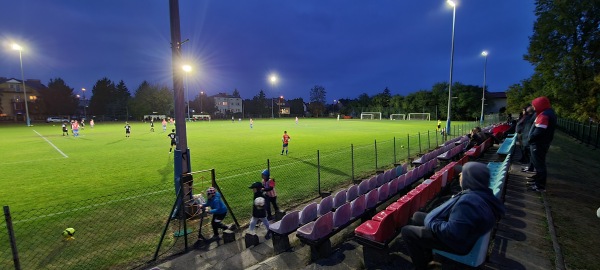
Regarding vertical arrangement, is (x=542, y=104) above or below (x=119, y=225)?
above

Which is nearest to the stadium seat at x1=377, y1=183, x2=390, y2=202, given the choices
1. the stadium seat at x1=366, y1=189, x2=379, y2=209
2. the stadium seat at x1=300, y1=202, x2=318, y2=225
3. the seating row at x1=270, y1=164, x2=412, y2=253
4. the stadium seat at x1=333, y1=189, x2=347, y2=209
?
the seating row at x1=270, y1=164, x2=412, y2=253

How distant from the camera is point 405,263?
14.5 ft

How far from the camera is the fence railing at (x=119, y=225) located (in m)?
5.36

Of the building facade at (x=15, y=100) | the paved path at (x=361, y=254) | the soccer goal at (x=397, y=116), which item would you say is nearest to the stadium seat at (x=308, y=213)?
the paved path at (x=361, y=254)

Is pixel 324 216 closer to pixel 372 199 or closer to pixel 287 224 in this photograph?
pixel 287 224

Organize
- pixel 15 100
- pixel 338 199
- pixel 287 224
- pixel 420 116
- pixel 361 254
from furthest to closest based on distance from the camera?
pixel 420 116
pixel 15 100
pixel 338 199
pixel 287 224
pixel 361 254

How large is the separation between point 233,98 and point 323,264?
449ft

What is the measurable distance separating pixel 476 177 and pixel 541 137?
5.97 meters

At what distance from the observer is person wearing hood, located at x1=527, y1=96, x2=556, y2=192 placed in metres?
7.05

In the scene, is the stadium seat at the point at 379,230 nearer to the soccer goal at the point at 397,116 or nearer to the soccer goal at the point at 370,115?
the soccer goal at the point at 397,116

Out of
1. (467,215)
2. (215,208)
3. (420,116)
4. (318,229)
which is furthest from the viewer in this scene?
(420,116)

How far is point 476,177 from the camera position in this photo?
10.1ft

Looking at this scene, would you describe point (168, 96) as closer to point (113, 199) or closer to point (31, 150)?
point (31, 150)

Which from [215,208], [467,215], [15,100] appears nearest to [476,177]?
[467,215]
